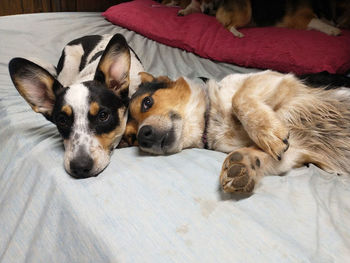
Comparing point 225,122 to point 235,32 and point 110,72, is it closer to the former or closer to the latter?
point 110,72

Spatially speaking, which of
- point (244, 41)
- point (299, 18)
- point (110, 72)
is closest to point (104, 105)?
point (110, 72)

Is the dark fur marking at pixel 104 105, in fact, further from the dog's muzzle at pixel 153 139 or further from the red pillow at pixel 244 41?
the red pillow at pixel 244 41

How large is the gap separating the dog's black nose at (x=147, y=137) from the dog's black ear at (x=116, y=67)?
1.20 feet

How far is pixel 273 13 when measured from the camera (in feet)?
12.0

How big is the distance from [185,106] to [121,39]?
532mm

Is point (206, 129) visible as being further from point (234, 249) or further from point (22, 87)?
point (22, 87)

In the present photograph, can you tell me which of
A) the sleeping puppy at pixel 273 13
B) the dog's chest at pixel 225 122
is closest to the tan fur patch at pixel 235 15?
the sleeping puppy at pixel 273 13

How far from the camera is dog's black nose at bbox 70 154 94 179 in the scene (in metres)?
1.30

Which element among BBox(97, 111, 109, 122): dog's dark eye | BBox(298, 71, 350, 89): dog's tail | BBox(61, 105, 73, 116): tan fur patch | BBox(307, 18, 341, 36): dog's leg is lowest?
BBox(97, 111, 109, 122): dog's dark eye

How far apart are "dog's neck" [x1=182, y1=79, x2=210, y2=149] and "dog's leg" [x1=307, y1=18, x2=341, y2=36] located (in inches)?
86.8

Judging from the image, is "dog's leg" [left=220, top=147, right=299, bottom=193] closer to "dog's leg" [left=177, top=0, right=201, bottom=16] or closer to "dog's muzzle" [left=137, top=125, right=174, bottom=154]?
"dog's muzzle" [left=137, top=125, right=174, bottom=154]

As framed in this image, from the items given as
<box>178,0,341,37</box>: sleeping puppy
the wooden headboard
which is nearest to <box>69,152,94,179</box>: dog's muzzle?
<box>178,0,341,37</box>: sleeping puppy

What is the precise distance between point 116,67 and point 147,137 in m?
0.52

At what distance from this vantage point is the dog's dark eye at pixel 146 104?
66.7 inches
